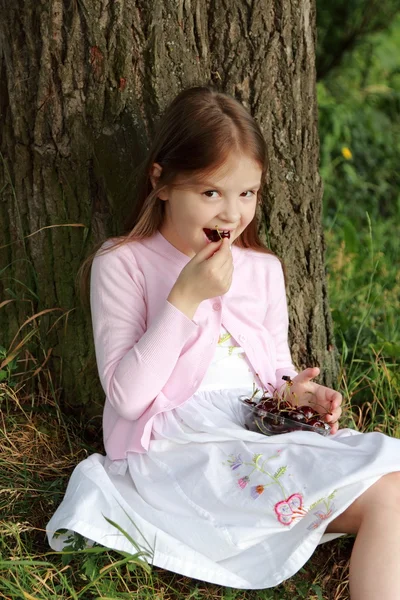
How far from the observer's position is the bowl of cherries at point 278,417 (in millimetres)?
2230

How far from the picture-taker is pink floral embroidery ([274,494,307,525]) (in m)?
2.00

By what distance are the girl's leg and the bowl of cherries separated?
0.27 meters

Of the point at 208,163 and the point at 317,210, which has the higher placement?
the point at 208,163

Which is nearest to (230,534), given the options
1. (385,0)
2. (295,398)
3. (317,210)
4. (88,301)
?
(295,398)

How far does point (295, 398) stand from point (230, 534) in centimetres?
48

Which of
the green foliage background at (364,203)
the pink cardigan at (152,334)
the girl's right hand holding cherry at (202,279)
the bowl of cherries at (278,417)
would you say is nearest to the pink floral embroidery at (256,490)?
the bowl of cherries at (278,417)

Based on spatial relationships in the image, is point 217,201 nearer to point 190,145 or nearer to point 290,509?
point 190,145

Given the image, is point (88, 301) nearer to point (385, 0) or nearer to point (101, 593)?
point (101, 593)

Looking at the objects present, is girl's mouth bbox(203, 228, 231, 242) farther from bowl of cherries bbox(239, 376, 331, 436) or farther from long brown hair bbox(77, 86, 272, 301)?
bowl of cherries bbox(239, 376, 331, 436)

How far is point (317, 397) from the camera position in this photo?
2.37 metres

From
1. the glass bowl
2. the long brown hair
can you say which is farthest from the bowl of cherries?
the long brown hair

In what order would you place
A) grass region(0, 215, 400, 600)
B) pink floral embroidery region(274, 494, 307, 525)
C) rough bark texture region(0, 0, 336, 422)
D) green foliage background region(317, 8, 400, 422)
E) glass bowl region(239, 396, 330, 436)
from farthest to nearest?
green foliage background region(317, 8, 400, 422) → rough bark texture region(0, 0, 336, 422) → glass bowl region(239, 396, 330, 436) → grass region(0, 215, 400, 600) → pink floral embroidery region(274, 494, 307, 525)

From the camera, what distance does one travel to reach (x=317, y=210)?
288 centimetres

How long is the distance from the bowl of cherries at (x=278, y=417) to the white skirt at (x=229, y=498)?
0.06 metres
